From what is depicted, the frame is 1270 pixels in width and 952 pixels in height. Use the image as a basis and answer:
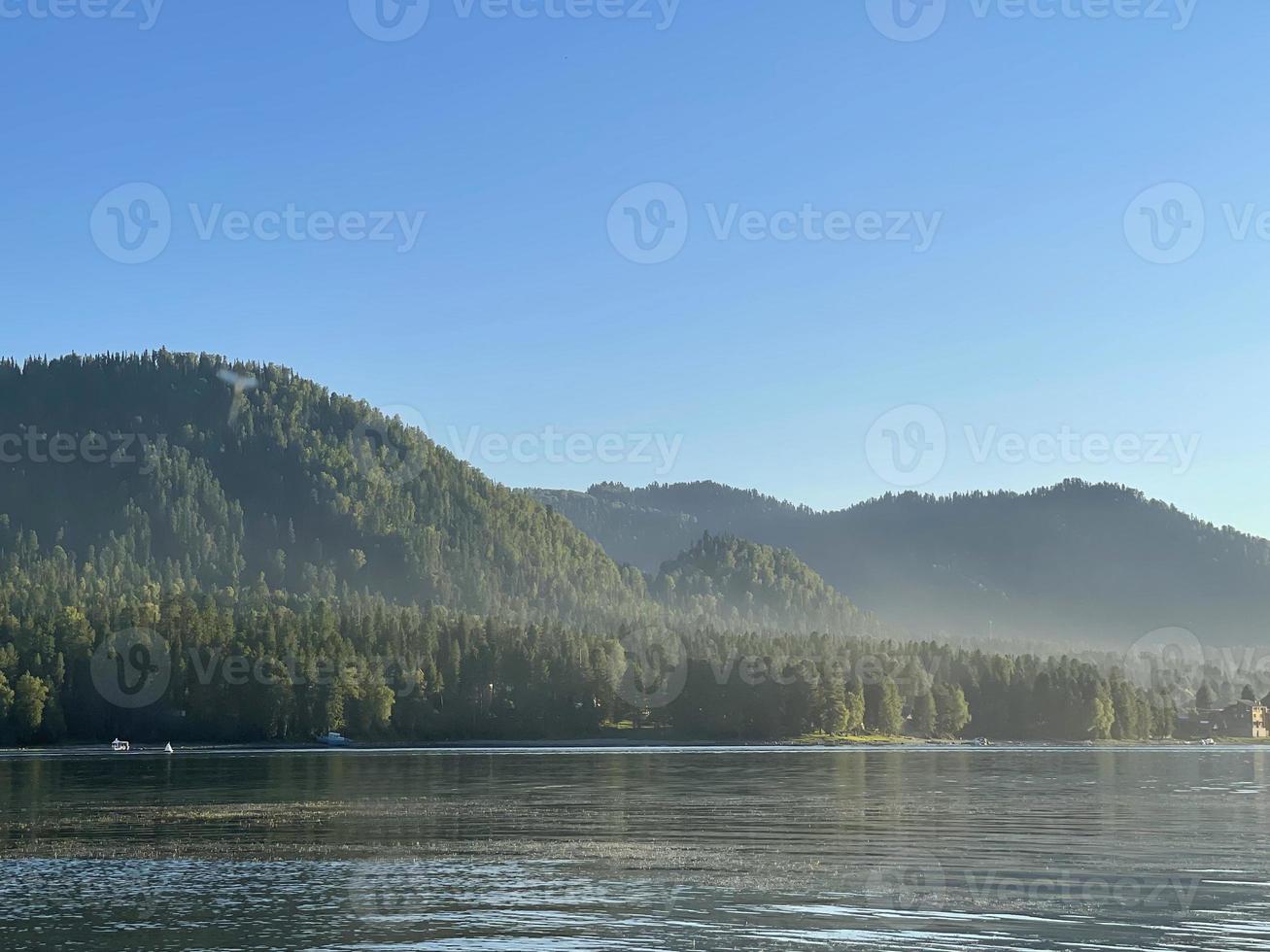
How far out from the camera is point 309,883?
63.1 metres

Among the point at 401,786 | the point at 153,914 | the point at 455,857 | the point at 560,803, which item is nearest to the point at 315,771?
the point at 401,786

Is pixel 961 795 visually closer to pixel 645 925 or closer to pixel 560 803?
pixel 560 803

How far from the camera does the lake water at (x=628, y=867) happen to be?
5125 cm

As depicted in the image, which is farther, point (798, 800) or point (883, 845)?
point (798, 800)

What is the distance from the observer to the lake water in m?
51.2

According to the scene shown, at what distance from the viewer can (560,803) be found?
346 ft

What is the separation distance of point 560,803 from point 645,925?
54.2m

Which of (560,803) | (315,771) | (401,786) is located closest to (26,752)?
(315,771)

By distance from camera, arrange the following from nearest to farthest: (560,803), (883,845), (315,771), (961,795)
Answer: (883,845)
(560,803)
(961,795)
(315,771)

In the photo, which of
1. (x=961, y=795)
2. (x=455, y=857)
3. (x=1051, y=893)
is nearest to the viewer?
(x=1051, y=893)

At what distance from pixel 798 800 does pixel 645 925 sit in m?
58.6

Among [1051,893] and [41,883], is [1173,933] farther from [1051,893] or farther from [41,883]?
[41,883]

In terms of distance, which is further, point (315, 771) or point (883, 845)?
point (315, 771)

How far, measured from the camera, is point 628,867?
6775 centimetres
